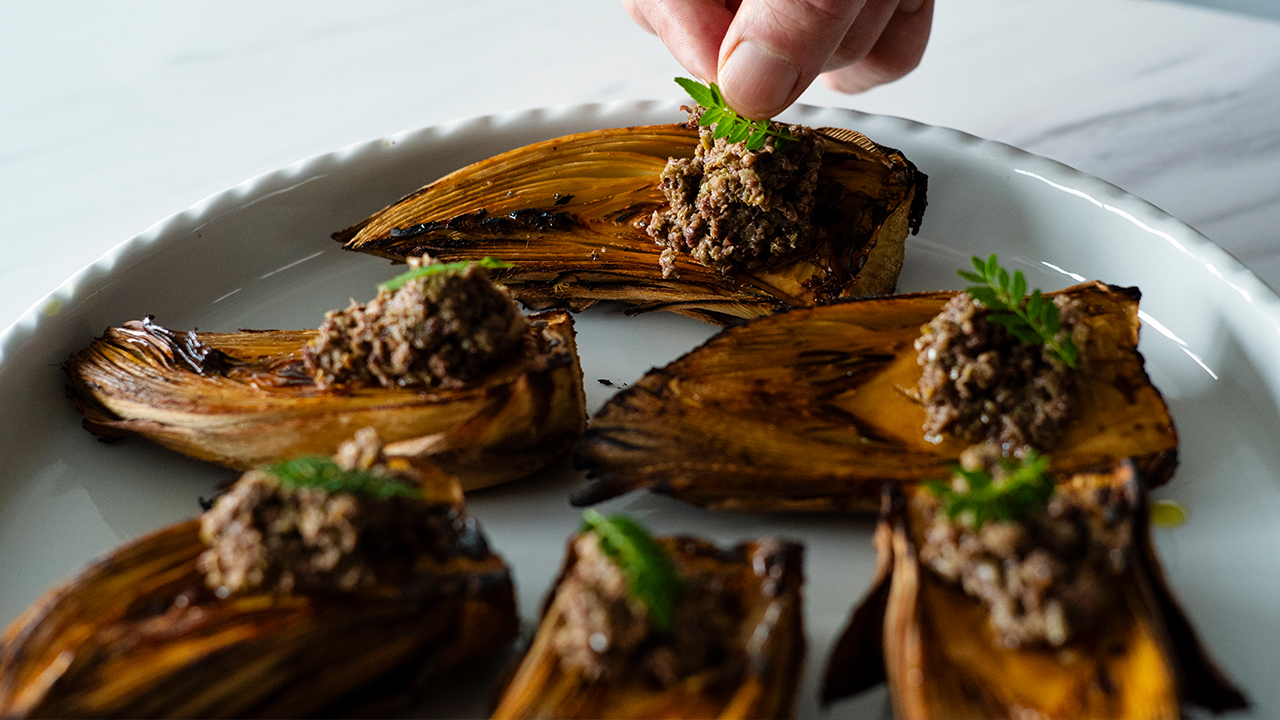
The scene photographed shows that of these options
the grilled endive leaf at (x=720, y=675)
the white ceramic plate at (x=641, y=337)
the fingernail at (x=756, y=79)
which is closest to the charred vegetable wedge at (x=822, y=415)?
the white ceramic plate at (x=641, y=337)

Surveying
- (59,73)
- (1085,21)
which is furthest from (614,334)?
(59,73)

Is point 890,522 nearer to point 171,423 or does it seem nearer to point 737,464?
point 737,464

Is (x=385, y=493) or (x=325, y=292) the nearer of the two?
(x=385, y=493)

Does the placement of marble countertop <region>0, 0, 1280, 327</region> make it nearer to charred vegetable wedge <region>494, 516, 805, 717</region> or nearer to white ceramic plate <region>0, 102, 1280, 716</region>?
white ceramic plate <region>0, 102, 1280, 716</region>

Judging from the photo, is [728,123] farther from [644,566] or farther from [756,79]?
[644,566]

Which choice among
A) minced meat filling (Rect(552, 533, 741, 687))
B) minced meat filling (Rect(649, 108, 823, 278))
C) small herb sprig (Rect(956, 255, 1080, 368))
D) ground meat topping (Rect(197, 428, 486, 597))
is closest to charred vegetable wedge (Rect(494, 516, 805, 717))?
minced meat filling (Rect(552, 533, 741, 687))

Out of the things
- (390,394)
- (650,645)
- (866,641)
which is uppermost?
(390,394)

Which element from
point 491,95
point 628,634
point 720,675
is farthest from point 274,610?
point 491,95
